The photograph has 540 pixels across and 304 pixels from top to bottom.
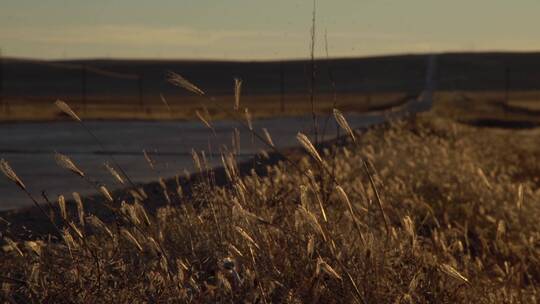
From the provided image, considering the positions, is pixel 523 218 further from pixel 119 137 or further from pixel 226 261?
pixel 119 137

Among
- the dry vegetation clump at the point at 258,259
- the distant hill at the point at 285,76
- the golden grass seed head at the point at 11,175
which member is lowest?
A: the distant hill at the point at 285,76

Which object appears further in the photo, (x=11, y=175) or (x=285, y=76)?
(x=285, y=76)

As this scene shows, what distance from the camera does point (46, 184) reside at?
34.5 feet

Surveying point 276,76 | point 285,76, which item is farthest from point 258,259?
point 285,76

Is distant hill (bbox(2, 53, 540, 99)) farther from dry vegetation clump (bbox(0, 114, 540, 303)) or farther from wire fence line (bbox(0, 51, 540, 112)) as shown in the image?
dry vegetation clump (bbox(0, 114, 540, 303))

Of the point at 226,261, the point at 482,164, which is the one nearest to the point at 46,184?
the point at 482,164

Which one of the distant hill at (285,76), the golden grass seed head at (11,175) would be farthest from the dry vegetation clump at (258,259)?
the distant hill at (285,76)

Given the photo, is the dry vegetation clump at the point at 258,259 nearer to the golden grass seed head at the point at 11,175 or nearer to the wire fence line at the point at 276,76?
the golden grass seed head at the point at 11,175

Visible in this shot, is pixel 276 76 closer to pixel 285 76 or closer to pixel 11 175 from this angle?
pixel 285 76

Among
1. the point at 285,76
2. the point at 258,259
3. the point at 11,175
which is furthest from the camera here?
the point at 285,76

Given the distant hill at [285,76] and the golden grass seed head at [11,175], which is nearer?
the golden grass seed head at [11,175]

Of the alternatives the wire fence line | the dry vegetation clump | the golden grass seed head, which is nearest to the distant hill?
the wire fence line

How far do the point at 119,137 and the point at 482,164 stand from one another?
21.7 feet

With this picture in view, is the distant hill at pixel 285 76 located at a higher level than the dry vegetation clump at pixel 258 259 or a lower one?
lower
